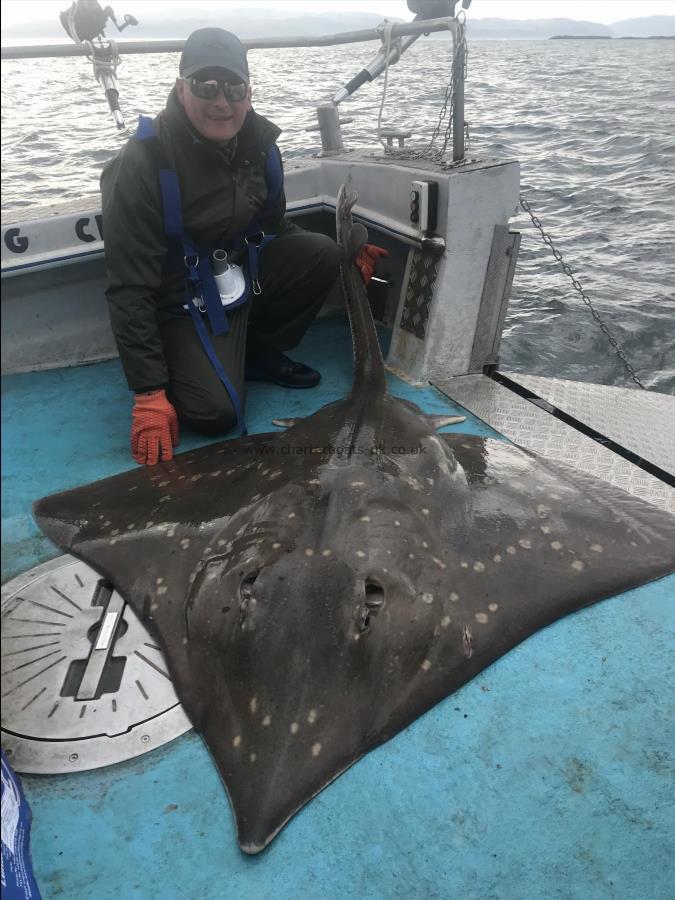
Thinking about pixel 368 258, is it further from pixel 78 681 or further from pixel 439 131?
pixel 78 681

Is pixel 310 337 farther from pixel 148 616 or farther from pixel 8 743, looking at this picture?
pixel 8 743

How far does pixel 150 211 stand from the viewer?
3389mm

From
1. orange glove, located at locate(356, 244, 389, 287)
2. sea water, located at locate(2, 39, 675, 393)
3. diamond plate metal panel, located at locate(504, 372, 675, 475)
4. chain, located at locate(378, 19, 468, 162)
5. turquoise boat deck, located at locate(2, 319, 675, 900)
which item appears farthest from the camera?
sea water, located at locate(2, 39, 675, 393)

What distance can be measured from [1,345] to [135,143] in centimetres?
284

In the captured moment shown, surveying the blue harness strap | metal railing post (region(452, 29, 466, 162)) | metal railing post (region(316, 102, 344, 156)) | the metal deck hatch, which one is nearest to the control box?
metal railing post (region(452, 29, 466, 162))

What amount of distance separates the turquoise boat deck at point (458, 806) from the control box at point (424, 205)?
8.53 feet

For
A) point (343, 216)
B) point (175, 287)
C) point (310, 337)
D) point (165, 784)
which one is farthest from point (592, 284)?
point (165, 784)

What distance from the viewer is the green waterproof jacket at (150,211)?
3363 mm

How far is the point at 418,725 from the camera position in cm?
210

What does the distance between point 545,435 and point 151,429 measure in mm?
2278

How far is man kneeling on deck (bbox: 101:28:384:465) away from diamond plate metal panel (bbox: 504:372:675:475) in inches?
60.2

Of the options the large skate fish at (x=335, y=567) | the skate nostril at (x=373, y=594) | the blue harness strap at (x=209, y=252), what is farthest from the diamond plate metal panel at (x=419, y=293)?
the skate nostril at (x=373, y=594)

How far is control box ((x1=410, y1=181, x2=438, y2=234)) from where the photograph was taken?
12.5 feet

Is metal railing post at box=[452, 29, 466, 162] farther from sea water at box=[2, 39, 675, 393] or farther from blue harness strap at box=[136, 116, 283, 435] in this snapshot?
blue harness strap at box=[136, 116, 283, 435]
